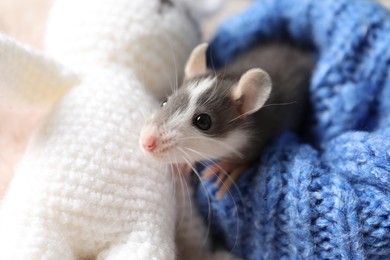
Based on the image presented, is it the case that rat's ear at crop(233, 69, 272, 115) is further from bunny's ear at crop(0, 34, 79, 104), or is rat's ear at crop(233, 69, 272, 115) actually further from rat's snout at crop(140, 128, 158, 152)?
bunny's ear at crop(0, 34, 79, 104)

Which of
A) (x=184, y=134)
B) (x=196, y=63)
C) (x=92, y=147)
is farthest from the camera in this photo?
(x=196, y=63)

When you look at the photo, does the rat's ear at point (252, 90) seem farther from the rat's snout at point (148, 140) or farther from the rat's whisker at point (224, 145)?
the rat's snout at point (148, 140)

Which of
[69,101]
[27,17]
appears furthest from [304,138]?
[27,17]

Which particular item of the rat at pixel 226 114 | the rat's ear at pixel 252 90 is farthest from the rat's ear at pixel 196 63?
the rat's ear at pixel 252 90

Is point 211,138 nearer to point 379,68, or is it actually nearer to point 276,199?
point 276,199

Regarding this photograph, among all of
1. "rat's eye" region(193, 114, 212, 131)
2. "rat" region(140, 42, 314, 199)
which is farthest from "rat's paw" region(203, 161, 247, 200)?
"rat's eye" region(193, 114, 212, 131)

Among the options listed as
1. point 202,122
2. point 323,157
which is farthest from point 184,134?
point 323,157

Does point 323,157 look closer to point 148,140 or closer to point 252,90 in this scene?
point 252,90
